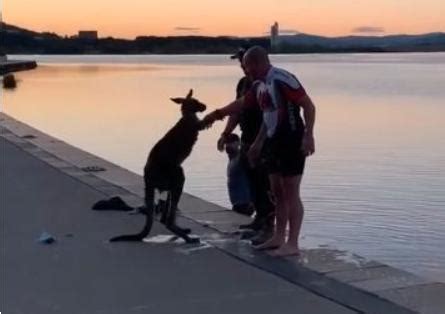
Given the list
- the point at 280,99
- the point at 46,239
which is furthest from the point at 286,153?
the point at 46,239

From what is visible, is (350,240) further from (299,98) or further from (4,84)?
(4,84)

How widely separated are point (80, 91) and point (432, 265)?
4190cm

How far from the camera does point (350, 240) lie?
1213 cm

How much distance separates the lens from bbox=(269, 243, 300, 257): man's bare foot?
29.3 feet

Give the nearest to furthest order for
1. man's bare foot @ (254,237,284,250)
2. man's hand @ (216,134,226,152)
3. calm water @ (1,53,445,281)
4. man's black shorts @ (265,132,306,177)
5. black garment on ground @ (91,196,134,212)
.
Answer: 1. man's black shorts @ (265,132,306,177)
2. man's bare foot @ (254,237,284,250)
3. man's hand @ (216,134,226,152)
4. black garment on ground @ (91,196,134,212)
5. calm water @ (1,53,445,281)

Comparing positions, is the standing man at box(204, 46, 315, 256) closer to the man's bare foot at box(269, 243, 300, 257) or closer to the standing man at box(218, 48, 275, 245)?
the man's bare foot at box(269, 243, 300, 257)

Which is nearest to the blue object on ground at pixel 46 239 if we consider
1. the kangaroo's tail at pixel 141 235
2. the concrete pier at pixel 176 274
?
the concrete pier at pixel 176 274

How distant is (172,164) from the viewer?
962 cm

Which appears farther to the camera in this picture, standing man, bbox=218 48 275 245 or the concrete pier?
standing man, bbox=218 48 275 245

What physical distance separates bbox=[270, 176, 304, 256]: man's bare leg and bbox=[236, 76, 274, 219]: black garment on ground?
61cm

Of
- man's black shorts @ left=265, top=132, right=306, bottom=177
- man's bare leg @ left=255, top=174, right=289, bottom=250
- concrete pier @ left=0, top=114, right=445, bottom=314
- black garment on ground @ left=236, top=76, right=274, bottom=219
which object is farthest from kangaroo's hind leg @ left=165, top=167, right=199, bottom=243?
man's black shorts @ left=265, top=132, right=306, bottom=177

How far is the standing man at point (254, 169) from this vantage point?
9664mm

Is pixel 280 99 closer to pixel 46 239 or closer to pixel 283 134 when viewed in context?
pixel 283 134

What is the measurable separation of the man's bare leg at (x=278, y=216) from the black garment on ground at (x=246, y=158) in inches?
20.8
